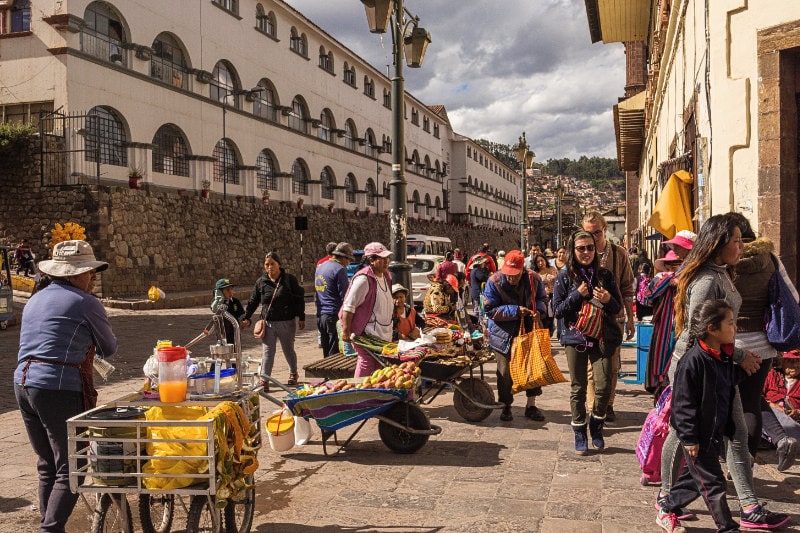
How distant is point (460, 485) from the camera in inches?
194

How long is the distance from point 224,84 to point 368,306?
25.9 meters

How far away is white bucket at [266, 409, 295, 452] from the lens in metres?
5.36

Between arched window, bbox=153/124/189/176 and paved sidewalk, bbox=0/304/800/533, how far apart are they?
19784 mm

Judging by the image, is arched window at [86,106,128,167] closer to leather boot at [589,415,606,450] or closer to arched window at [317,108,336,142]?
arched window at [317,108,336,142]

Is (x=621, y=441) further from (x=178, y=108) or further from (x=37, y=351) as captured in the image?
(x=178, y=108)

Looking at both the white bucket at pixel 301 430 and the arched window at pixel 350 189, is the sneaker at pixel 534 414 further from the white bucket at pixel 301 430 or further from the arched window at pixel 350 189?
the arched window at pixel 350 189

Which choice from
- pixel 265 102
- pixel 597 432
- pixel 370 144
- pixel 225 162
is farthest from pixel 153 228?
pixel 370 144

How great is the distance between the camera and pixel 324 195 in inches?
1567

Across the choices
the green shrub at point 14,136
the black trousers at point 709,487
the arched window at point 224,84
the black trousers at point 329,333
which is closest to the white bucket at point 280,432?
the black trousers at point 709,487

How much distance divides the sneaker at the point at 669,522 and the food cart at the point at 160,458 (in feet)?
7.65

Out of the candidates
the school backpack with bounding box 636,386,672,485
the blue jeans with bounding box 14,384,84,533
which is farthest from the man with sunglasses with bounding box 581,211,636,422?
the blue jeans with bounding box 14,384,84,533

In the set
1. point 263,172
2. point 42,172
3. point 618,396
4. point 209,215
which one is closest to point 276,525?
point 618,396

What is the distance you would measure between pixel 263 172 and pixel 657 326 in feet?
96.8

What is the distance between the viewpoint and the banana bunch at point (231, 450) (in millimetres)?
3398
